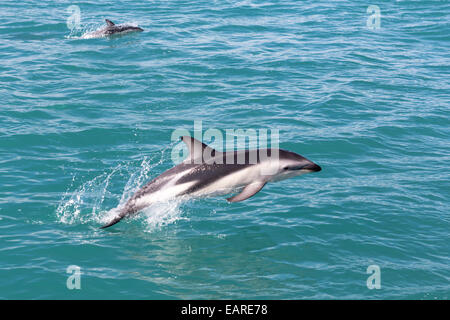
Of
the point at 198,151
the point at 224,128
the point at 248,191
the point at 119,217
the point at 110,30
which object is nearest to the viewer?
the point at 248,191

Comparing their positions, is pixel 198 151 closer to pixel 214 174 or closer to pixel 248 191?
pixel 214 174

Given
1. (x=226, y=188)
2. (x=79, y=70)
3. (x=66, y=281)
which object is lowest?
(x=66, y=281)

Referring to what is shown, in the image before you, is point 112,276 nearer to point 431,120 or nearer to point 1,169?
point 1,169

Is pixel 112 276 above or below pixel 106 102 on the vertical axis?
below

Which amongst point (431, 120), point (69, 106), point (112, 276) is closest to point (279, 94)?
point (431, 120)

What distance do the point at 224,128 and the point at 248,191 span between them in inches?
280

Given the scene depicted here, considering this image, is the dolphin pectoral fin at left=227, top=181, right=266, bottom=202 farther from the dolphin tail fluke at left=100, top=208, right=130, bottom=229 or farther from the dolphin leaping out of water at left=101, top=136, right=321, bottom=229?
the dolphin tail fluke at left=100, top=208, right=130, bottom=229

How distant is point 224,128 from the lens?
21109 mm

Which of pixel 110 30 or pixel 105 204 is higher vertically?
pixel 110 30

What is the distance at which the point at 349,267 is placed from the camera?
546 inches

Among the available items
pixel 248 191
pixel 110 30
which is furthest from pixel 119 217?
pixel 110 30

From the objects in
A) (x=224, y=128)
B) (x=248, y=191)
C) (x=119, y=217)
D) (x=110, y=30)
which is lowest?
(x=119, y=217)

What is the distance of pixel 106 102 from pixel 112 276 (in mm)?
10901

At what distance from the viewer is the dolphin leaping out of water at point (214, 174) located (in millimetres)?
14312
